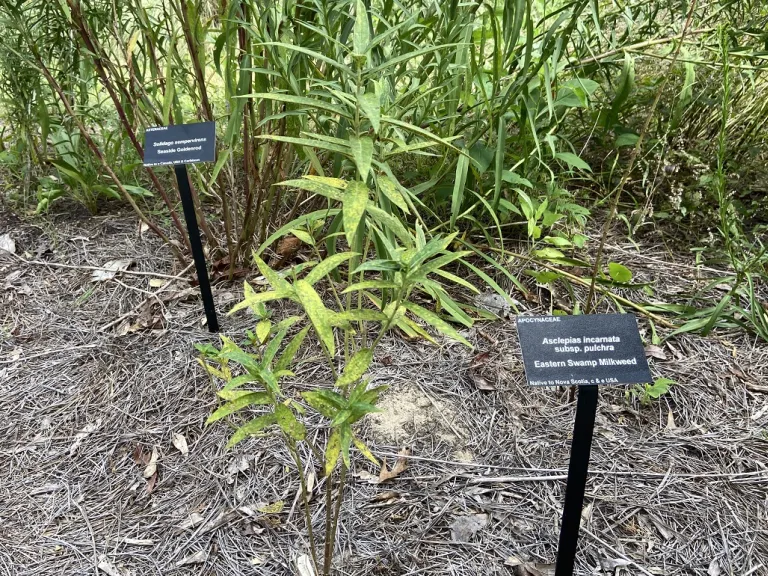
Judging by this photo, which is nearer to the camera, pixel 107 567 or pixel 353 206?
pixel 353 206

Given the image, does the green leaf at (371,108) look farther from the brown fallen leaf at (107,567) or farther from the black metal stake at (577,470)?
the brown fallen leaf at (107,567)

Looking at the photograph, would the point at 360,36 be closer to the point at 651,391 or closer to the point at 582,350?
the point at 582,350

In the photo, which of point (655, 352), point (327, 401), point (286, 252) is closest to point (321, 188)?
point (327, 401)

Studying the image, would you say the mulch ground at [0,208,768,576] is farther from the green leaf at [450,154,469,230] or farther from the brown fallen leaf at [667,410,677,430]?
the green leaf at [450,154,469,230]

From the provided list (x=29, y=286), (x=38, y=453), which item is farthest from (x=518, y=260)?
(x=29, y=286)

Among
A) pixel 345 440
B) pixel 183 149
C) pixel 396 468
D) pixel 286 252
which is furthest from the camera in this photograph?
pixel 286 252

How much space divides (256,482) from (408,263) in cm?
69

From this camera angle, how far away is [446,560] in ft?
3.34

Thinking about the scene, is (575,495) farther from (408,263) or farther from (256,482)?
(256,482)

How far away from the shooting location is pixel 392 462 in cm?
119

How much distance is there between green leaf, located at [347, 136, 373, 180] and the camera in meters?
0.76

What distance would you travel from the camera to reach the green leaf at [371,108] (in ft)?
2.41

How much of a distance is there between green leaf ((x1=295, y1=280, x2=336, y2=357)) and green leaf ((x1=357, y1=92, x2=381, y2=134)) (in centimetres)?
24

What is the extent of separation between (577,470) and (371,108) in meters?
0.59
